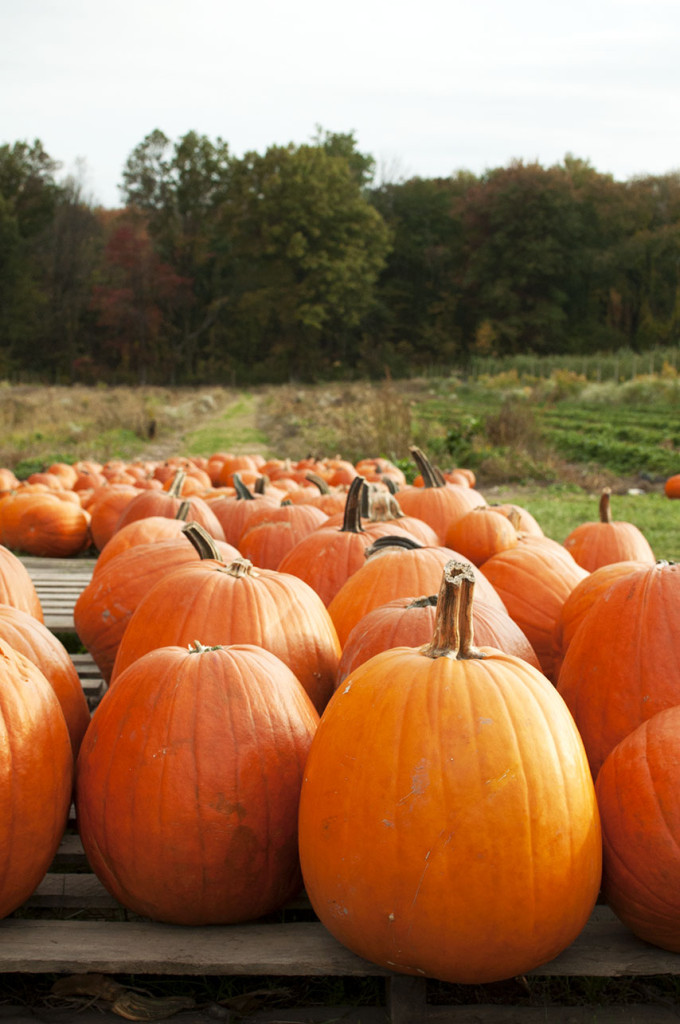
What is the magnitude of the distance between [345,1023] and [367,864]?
1.08 ft

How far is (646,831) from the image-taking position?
1.59 m

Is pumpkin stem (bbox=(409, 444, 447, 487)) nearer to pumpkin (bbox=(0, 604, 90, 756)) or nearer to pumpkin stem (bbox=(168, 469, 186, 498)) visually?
pumpkin stem (bbox=(168, 469, 186, 498))

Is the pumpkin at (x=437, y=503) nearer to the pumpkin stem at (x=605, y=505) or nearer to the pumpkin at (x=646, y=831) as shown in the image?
the pumpkin stem at (x=605, y=505)

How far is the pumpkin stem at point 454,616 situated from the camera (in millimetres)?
1571

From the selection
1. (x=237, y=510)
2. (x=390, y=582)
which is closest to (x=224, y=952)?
(x=390, y=582)

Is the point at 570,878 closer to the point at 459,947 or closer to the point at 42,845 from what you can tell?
the point at 459,947

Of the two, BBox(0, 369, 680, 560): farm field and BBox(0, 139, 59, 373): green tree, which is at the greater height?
BBox(0, 139, 59, 373): green tree

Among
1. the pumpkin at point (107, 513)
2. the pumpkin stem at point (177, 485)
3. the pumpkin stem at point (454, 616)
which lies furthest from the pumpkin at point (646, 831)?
the pumpkin at point (107, 513)

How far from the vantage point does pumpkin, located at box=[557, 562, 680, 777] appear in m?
1.91

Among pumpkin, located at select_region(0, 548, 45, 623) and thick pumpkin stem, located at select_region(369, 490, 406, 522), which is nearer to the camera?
pumpkin, located at select_region(0, 548, 45, 623)

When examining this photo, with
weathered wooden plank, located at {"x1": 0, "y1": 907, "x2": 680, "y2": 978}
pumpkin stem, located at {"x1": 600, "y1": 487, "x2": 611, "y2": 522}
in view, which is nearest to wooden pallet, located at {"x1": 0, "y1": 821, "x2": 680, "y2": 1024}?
weathered wooden plank, located at {"x1": 0, "y1": 907, "x2": 680, "y2": 978}

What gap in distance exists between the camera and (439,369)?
51.2 m

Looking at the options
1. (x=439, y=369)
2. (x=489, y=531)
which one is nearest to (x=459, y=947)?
(x=489, y=531)

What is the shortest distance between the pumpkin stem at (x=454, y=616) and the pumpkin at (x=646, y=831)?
0.38 metres
